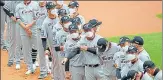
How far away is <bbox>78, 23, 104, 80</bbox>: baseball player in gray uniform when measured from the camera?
959cm

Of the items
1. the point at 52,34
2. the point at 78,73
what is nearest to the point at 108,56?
the point at 78,73

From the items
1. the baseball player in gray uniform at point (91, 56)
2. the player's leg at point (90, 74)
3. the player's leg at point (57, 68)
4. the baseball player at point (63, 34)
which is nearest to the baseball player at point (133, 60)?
the baseball player in gray uniform at point (91, 56)

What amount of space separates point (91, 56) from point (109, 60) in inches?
14.5

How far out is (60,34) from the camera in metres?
10.8

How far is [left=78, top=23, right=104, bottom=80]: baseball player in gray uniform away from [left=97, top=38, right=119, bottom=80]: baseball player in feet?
0.34

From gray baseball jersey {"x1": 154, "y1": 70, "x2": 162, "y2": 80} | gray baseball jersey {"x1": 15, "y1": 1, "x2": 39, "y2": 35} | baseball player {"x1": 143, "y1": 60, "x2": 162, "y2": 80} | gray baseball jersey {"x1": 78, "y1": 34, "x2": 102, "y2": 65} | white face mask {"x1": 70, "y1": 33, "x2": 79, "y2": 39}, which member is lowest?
gray baseball jersey {"x1": 154, "y1": 70, "x2": 162, "y2": 80}

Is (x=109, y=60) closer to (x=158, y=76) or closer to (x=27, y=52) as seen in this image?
(x=158, y=76)

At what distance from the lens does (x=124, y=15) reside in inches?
856

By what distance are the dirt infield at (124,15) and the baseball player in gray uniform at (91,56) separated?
28.2 ft

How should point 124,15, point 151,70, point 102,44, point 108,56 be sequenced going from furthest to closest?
point 124,15, point 108,56, point 102,44, point 151,70

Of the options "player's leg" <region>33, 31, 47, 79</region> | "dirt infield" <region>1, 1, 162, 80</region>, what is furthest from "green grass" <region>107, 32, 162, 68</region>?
"player's leg" <region>33, 31, 47, 79</region>

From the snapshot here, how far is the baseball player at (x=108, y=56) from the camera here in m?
9.46

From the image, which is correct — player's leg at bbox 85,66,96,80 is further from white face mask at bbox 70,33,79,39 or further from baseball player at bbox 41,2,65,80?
baseball player at bbox 41,2,65,80

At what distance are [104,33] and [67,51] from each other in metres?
8.59
